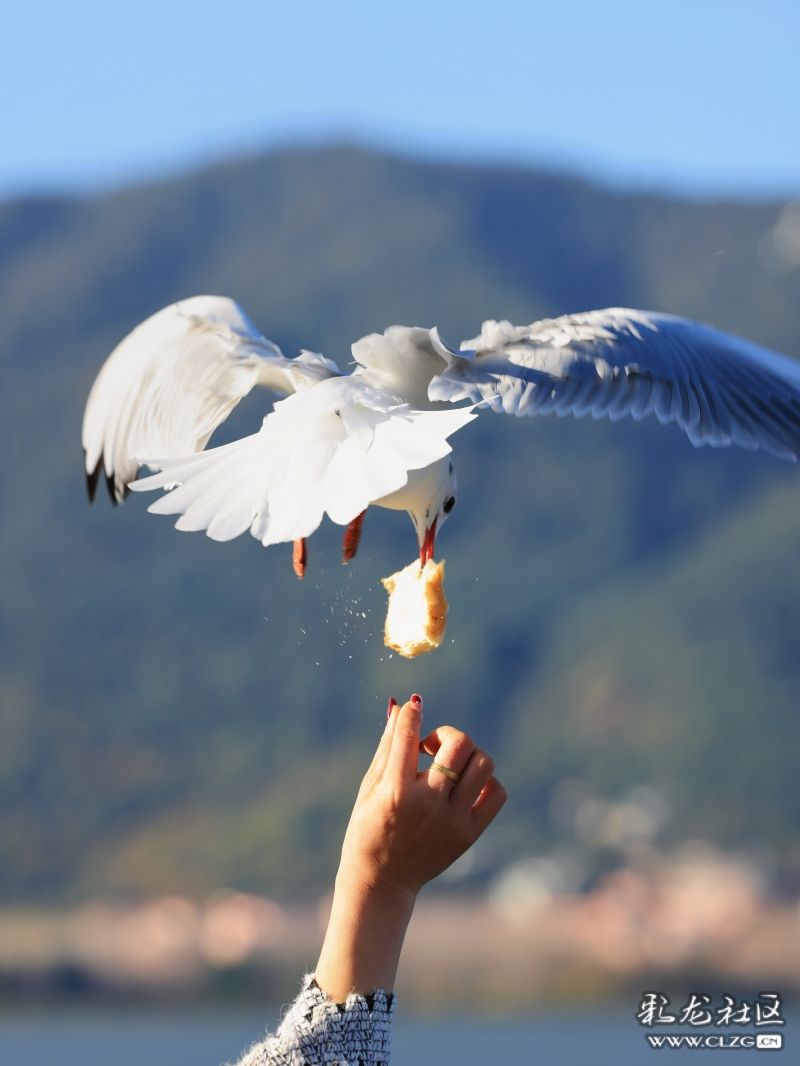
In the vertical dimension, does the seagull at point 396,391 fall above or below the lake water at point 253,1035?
below

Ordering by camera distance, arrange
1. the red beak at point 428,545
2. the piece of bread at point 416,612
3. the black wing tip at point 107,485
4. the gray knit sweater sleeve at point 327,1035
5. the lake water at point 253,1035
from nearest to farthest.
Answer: the gray knit sweater sleeve at point 327,1035 < the piece of bread at point 416,612 < the red beak at point 428,545 < the black wing tip at point 107,485 < the lake water at point 253,1035

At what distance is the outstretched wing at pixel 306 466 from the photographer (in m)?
3.43

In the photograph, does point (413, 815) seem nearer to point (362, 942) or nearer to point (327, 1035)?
point (362, 942)

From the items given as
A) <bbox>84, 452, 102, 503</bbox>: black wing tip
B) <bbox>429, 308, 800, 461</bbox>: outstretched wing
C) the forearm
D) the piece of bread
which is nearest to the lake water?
<bbox>84, 452, 102, 503</bbox>: black wing tip

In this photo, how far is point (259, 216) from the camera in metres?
102

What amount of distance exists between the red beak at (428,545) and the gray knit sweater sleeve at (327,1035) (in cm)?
154

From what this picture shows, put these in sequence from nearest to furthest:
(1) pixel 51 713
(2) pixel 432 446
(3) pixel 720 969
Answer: (2) pixel 432 446 → (3) pixel 720 969 → (1) pixel 51 713

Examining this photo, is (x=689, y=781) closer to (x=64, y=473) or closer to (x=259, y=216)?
(x=64, y=473)

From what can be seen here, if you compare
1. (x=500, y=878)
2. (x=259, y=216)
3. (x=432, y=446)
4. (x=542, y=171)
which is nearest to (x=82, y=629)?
(x=500, y=878)

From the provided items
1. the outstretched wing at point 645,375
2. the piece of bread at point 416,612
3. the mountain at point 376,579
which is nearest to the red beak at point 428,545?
the piece of bread at point 416,612

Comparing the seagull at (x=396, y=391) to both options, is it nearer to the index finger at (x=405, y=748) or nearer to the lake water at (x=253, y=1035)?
the index finger at (x=405, y=748)

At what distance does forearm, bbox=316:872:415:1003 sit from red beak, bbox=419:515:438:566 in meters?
1.45

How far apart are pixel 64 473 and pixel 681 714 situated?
3064 centimetres

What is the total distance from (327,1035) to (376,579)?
48.8 meters
